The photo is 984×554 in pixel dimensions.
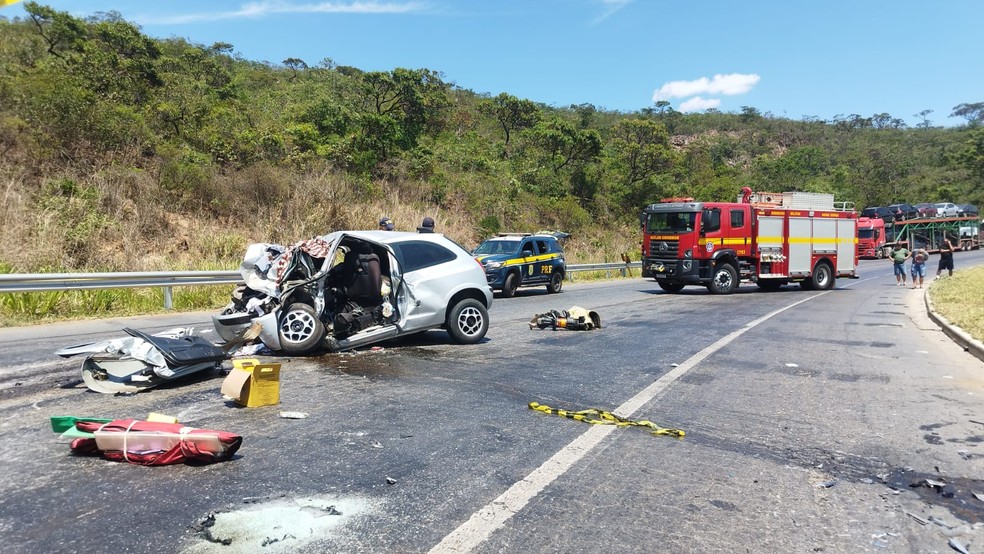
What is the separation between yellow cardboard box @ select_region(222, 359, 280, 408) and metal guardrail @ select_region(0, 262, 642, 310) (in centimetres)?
815

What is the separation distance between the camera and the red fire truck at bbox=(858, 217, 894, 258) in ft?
148

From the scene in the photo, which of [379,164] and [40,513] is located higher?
[379,164]

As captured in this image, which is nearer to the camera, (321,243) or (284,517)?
(284,517)

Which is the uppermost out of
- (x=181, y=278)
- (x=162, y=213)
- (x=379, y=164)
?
(x=379, y=164)

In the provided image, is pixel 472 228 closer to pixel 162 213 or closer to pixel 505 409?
pixel 162 213

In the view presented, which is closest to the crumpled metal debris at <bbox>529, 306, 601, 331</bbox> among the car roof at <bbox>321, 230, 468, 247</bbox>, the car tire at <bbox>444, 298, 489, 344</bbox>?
the car tire at <bbox>444, 298, 489, 344</bbox>

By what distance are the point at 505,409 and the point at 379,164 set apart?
26159mm

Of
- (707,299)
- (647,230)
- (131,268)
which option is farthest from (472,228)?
(131,268)

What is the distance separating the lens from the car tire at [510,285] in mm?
19183

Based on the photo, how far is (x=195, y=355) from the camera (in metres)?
6.38

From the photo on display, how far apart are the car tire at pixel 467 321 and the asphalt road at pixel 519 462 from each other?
0.67 m

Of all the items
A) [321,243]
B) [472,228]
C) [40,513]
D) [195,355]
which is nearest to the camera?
[40,513]

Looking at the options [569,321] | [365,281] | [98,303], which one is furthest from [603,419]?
[98,303]

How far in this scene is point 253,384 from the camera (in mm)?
5461
